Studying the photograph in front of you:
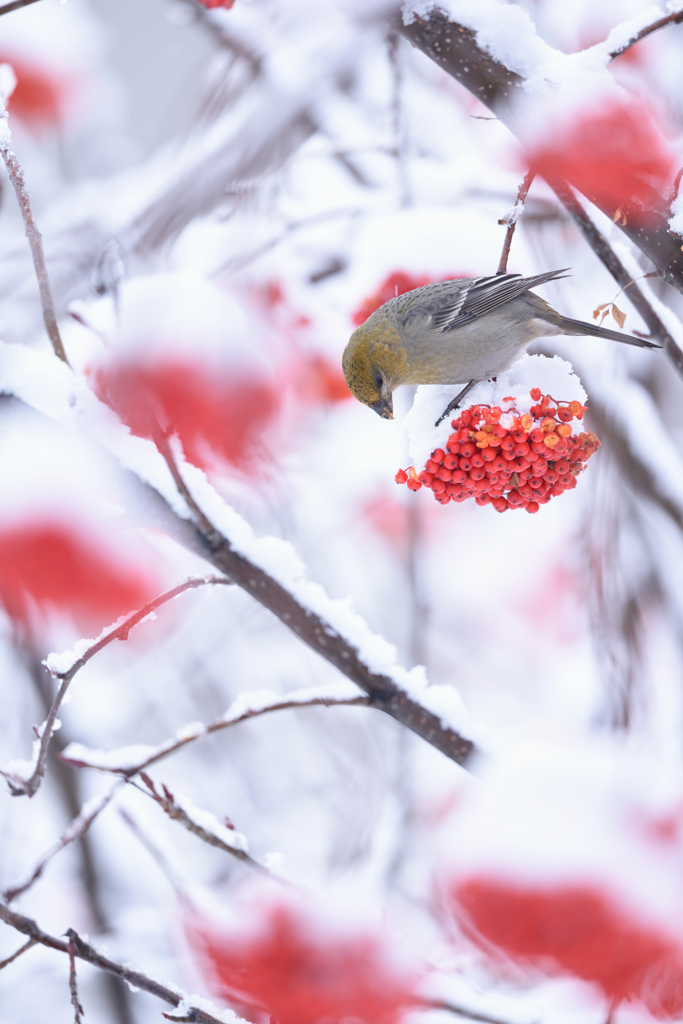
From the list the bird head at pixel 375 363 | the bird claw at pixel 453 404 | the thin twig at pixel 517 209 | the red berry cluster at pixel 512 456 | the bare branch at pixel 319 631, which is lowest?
the bare branch at pixel 319 631

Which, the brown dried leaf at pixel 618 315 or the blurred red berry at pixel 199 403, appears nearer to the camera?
the brown dried leaf at pixel 618 315

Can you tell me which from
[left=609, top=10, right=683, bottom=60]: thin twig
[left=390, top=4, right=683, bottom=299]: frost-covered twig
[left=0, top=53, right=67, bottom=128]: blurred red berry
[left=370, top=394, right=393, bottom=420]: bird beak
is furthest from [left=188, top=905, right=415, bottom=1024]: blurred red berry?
[left=0, top=53, right=67, bottom=128]: blurred red berry

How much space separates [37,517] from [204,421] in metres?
0.51

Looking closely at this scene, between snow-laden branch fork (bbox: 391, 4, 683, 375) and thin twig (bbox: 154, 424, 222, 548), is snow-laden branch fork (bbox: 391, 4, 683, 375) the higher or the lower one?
the higher one

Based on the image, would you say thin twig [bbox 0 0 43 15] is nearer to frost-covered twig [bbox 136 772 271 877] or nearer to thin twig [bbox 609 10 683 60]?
thin twig [bbox 609 10 683 60]

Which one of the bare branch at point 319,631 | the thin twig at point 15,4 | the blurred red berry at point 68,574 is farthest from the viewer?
the blurred red berry at point 68,574

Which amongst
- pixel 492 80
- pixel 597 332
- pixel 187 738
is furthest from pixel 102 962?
pixel 492 80

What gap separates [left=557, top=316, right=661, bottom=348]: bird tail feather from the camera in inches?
Result: 40.8

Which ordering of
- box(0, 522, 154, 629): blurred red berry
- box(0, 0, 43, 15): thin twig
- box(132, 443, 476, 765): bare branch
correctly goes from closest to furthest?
box(0, 0, 43, 15): thin twig, box(132, 443, 476, 765): bare branch, box(0, 522, 154, 629): blurred red berry

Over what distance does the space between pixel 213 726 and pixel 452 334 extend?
75 centimetres

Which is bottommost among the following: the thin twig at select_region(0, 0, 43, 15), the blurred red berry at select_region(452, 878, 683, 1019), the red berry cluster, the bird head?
the blurred red berry at select_region(452, 878, 683, 1019)

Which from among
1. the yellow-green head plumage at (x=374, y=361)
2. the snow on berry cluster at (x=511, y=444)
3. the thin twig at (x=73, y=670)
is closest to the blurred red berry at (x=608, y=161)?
the snow on berry cluster at (x=511, y=444)

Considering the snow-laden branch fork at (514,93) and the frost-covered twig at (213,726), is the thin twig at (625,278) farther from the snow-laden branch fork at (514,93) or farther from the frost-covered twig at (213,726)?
the frost-covered twig at (213,726)

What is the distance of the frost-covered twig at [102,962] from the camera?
0.81 meters
